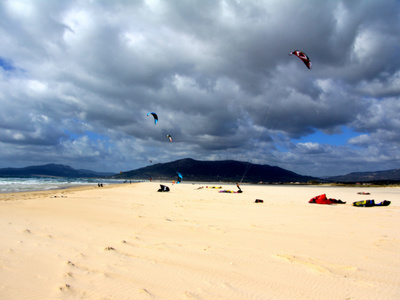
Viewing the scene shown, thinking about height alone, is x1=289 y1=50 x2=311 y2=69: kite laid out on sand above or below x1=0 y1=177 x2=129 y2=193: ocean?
above

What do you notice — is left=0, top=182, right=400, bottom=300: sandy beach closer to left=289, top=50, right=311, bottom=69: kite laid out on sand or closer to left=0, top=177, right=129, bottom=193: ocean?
left=289, top=50, right=311, bottom=69: kite laid out on sand

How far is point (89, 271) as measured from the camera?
12.5 ft

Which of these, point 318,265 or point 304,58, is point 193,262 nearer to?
point 318,265

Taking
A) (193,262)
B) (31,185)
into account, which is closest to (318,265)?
(193,262)

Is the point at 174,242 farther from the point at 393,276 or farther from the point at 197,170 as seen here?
the point at 197,170

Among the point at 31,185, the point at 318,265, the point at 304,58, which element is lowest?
the point at 31,185

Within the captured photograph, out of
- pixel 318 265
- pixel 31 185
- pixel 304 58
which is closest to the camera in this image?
pixel 318 265

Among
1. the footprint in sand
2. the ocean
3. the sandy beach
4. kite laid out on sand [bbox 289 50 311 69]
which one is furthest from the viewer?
the ocean

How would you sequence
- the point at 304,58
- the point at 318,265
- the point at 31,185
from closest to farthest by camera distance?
the point at 318,265
the point at 304,58
the point at 31,185

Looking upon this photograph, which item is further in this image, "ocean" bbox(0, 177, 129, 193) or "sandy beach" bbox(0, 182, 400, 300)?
"ocean" bbox(0, 177, 129, 193)

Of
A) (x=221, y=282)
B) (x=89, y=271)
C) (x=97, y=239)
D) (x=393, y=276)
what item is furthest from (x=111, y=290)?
(x=393, y=276)

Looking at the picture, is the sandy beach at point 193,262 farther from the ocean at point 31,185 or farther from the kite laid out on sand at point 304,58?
the ocean at point 31,185

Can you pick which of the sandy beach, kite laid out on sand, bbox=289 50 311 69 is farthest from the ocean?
kite laid out on sand, bbox=289 50 311 69

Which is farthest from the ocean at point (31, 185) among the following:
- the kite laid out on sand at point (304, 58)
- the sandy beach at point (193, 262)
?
the kite laid out on sand at point (304, 58)
